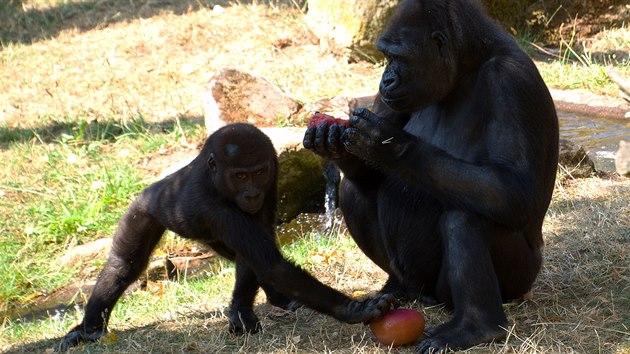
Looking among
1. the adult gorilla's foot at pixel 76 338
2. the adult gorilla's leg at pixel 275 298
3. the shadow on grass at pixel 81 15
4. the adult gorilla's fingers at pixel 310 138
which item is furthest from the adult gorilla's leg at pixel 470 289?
the shadow on grass at pixel 81 15

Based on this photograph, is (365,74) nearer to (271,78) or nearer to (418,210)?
(271,78)

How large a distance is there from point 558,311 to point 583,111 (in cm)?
540

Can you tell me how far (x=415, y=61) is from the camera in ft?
13.5

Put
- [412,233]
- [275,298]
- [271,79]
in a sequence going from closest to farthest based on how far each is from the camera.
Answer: [412,233] → [275,298] → [271,79]

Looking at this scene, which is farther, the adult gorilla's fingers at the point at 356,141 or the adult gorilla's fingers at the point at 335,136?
the adult gorilla's fingers at the point at 335,136

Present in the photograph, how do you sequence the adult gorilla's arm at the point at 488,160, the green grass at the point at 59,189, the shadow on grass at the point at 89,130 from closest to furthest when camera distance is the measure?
the adult gorilla's arm at the point at 488,160
the green grass at the point at 59,189
the shadow on grass at the point at 89,130

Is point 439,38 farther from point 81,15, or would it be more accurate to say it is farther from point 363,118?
point 81,15

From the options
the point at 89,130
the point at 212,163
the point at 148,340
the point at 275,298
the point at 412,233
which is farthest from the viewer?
the point at 89,130

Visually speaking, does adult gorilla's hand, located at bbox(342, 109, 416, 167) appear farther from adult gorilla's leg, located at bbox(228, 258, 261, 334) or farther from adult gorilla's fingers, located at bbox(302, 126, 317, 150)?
adult gorilla's leg, located at bbox(228, 258, 261, 334)

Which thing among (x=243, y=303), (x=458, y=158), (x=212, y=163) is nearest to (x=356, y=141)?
(x=458, y=158)

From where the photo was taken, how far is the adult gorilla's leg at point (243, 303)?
454 cm

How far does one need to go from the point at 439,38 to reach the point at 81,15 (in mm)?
10266

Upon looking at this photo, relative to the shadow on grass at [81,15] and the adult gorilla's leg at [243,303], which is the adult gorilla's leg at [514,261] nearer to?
the adult gorilla's leg at [243,303]

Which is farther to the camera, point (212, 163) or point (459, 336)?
point (212, 163)
